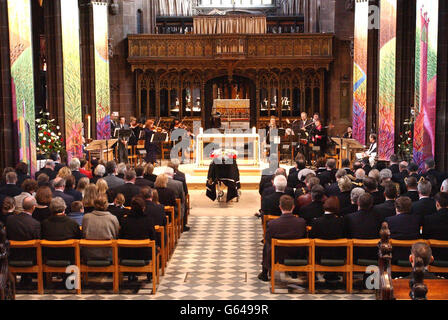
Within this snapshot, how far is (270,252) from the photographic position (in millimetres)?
8477

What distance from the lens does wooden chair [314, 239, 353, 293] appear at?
26.2 ft

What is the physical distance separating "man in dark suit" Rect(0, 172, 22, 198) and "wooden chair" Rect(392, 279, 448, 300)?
6.27m

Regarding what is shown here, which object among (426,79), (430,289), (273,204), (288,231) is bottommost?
(430,289)

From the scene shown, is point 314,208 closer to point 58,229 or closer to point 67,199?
point 58,229

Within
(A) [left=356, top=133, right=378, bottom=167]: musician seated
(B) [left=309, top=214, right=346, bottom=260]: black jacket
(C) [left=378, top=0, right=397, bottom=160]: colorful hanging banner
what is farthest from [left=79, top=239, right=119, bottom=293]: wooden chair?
(A) [left=356, top=133, right=378, bottom=167]: musician seated

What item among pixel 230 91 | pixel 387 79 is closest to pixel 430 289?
pixel 387 79

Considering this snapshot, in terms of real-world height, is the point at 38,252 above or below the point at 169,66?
below

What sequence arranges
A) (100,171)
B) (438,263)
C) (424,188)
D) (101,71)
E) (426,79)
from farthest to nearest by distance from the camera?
(101,71)
(426,79)
(100,171)
(424,188)
(438,263)

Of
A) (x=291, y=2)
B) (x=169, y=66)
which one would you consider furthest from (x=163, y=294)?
(x=291, y=2)

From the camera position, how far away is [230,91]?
82.3 feet

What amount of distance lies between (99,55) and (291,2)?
40.0 ft

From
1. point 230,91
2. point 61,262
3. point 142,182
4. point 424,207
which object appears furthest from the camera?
point 230,91

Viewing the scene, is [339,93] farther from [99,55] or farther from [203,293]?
[203,293]

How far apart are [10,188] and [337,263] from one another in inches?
206
